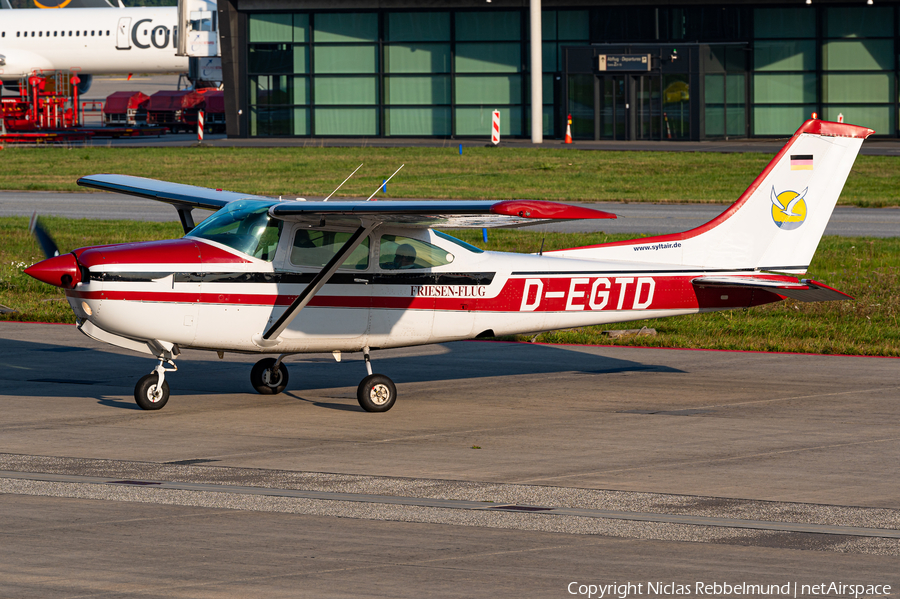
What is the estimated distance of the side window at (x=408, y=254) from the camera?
471 inches

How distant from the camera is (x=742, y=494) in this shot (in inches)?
336

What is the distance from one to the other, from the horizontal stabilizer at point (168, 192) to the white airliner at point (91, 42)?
49.5 meters

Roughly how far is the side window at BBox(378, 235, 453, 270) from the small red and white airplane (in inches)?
0.5

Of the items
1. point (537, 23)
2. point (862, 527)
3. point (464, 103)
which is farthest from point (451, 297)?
point (464, 103)

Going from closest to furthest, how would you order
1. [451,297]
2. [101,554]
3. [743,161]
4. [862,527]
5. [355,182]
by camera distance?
[101,554]
[862,527]
[451,297]
[355,182]
[743,161]

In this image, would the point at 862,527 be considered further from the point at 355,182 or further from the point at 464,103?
the point at 464,103

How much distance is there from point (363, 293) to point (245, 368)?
3.11 meters

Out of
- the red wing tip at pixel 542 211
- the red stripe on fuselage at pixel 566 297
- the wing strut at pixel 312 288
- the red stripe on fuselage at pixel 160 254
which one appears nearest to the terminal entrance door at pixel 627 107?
the red stripe on fuselage at pixel 566 297

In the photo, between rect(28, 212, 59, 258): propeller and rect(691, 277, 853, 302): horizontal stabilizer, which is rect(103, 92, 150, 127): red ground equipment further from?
Answer: rect(691, 277, 853, 302): horizontal stabilizer

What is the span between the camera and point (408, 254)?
12039 mm

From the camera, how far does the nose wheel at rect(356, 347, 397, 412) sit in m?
11.8

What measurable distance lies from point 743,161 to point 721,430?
3021cm

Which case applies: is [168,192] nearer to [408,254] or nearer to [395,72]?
[408,254]

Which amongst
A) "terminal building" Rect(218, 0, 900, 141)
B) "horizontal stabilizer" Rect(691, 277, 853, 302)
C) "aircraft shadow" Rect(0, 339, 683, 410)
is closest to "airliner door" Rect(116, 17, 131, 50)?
"terminal building" Rect(218, 0, 900, 141)
